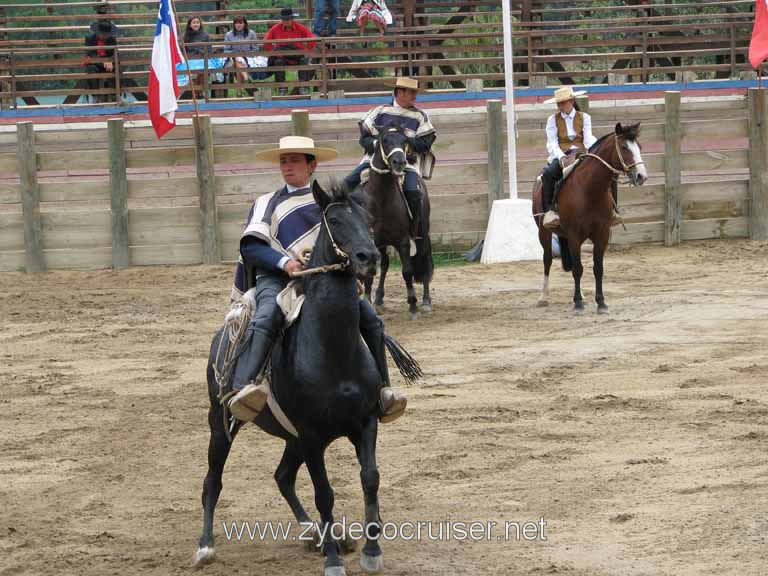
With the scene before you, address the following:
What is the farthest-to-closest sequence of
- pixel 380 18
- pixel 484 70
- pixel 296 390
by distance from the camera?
pixel 484 70
pixel 380 18
pixel 296 390

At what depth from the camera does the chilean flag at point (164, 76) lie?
55.5ft

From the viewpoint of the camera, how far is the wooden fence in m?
17.2

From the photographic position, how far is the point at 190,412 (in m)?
9.56

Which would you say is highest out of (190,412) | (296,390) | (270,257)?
(270,257)

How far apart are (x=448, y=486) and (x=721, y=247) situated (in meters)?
10.9

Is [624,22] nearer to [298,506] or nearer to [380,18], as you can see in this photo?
[380,18]

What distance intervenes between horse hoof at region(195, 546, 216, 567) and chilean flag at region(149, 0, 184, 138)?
11310mm

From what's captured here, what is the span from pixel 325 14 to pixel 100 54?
4.49m

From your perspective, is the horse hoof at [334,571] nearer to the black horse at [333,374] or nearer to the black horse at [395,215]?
the black horse at [333,374]

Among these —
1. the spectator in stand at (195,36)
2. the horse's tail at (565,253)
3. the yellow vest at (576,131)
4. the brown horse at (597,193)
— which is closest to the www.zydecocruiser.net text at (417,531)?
the brown horse at (597,193)

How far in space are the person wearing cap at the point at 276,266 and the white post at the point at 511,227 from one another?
10.0 meters

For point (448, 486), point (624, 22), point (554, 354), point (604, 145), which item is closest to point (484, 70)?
point (624, 22)

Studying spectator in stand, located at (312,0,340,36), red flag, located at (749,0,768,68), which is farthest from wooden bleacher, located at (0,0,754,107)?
red flag, located at (749,0,768,68)

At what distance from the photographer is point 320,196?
5766mm
